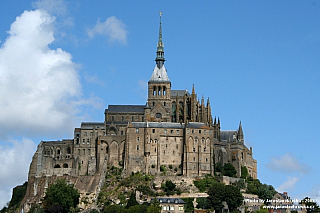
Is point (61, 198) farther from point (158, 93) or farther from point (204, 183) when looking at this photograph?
point (158, 93)

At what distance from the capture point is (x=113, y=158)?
133500 mm

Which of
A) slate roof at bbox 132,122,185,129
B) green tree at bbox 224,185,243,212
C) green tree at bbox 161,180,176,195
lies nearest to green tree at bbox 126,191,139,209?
green tree at bbox 161,180,176,195

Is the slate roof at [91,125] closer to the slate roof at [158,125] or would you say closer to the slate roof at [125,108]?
the slate roof at [125,108]

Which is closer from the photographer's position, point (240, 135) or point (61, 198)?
point (61, 198)

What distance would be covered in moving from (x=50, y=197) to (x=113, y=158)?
16.6 m

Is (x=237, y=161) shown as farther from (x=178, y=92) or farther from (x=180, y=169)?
(x=178, y=92)

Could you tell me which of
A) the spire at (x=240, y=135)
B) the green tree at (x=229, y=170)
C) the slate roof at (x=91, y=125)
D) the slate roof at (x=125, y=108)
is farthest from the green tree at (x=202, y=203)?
the slate roof at (x=125, y=108)

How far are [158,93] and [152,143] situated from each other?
1460 centimetres

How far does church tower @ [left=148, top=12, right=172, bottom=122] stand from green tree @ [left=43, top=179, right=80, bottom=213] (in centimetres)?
2332

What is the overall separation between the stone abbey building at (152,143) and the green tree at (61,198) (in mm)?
9131

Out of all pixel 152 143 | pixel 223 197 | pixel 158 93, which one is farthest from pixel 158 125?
pixel 223 197

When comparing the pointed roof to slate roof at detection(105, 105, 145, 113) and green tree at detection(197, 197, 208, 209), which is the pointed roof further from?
green tree at detection(197, 197, 208, 209)

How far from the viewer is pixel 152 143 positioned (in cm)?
13125

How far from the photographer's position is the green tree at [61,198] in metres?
120
